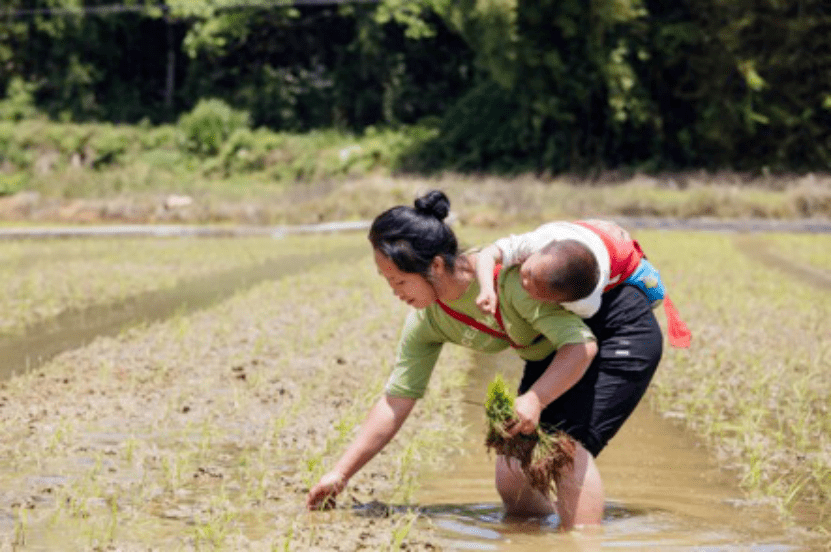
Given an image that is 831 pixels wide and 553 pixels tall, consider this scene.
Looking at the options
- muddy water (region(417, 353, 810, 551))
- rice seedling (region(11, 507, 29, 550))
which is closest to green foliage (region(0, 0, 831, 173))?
muddy water (region(417, 353, 810, 551))

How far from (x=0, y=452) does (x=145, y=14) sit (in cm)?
3931

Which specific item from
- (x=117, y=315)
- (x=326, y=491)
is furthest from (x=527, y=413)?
(x=117, y=315)

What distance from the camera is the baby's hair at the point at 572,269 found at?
456 cm

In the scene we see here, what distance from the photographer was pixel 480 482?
609cm

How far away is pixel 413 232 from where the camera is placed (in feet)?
15.4

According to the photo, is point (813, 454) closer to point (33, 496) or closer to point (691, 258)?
point (33, 496)

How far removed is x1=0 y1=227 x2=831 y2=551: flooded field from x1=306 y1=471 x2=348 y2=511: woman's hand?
6cm

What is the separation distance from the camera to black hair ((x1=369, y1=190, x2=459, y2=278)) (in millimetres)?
4672

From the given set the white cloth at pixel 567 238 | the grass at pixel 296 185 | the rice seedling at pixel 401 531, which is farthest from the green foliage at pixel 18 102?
the white cloth at pixel 567 238

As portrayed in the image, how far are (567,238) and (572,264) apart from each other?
0.20 m

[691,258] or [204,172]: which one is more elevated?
[691,258]

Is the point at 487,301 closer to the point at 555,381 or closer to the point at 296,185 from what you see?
the point at 555,381

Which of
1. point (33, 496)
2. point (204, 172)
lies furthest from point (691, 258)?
point (204, 172)

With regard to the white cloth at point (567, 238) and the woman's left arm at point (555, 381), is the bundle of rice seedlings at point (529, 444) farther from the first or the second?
the white cloth at point (567, 238)
